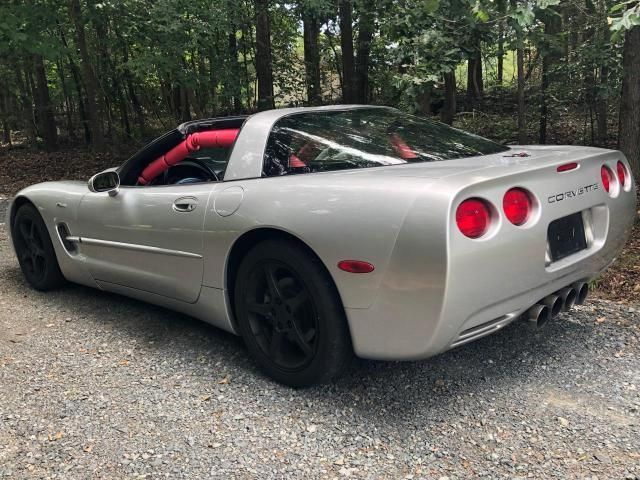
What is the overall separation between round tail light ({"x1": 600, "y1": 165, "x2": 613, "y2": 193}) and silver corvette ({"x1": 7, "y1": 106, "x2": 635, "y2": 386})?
0.04ft

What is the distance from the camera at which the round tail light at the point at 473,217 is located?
7.32ft

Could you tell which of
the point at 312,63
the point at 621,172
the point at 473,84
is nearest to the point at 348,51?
the point at 312,63

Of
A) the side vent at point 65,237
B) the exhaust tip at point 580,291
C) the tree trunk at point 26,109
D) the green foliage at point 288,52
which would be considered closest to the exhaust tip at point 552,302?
the exhaust tip at point 580,291

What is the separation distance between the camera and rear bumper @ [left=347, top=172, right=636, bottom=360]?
2191mm

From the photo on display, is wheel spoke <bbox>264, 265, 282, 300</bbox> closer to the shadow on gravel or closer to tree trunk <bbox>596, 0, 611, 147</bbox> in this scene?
the shadow on gravel

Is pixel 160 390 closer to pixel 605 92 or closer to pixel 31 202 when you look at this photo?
pixel 31 202

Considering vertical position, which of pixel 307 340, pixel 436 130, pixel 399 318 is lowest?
pixel 307 340

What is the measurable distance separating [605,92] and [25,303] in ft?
25.8

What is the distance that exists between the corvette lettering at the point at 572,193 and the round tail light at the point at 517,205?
133mm

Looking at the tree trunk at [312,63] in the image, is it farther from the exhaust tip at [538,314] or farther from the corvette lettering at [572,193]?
the exhaust tip at [538,314]

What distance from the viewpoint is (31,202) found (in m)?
4.53

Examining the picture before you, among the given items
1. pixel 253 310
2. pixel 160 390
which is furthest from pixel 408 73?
pixel 160 390

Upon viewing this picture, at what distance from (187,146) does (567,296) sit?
7.80ft

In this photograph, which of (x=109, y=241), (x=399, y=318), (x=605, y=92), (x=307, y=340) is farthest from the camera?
(x=605, y=92)
